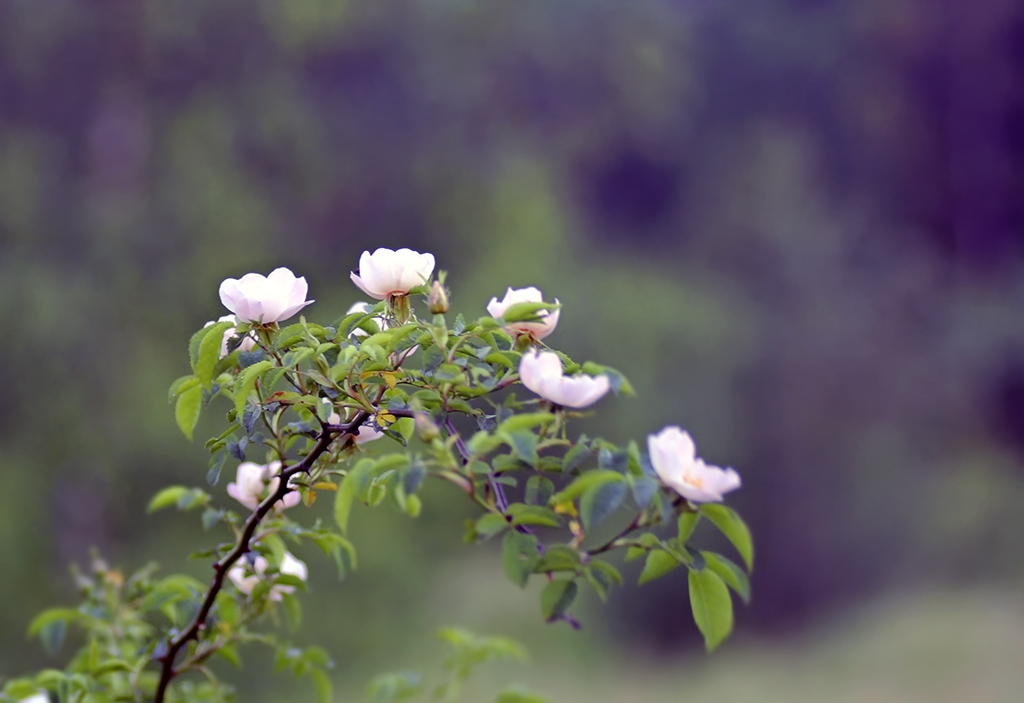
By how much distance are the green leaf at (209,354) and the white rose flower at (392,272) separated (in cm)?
7

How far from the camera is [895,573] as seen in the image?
117 inches

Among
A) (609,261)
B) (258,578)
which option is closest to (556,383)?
(258,578)

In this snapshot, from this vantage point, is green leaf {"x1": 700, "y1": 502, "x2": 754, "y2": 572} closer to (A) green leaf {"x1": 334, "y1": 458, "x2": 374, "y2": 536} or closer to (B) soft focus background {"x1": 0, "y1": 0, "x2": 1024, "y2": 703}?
(A) green leaf {"x1": 334, "y1": 458, "x2": 374, "y2": 536}

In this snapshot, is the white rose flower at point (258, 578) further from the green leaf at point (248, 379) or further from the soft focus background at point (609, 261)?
the soft focus background at point (609, 261)

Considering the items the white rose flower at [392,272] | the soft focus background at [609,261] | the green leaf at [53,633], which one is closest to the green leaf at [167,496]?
the green leaf at [53,633]

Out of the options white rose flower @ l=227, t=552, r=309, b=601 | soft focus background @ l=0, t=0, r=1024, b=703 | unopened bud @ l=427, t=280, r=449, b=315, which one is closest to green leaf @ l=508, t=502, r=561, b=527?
unopened bud @ l=427, t=280, r=449, b=315

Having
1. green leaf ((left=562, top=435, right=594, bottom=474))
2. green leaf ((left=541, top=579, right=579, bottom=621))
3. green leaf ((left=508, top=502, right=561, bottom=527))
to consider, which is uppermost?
green leaf ((left=562, top=435, right=594, bottom=474))

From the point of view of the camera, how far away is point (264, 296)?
1.29 ft

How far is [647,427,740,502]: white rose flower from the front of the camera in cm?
30

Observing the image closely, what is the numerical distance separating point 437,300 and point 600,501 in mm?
130

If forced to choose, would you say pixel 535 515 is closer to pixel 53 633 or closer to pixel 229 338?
pixel 229 338

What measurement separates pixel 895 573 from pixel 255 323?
306 centimetres

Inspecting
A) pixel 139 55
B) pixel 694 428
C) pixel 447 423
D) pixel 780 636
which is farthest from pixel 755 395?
pixel 447 423

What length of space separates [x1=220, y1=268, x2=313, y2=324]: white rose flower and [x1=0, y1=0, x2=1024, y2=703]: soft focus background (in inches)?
72.6
